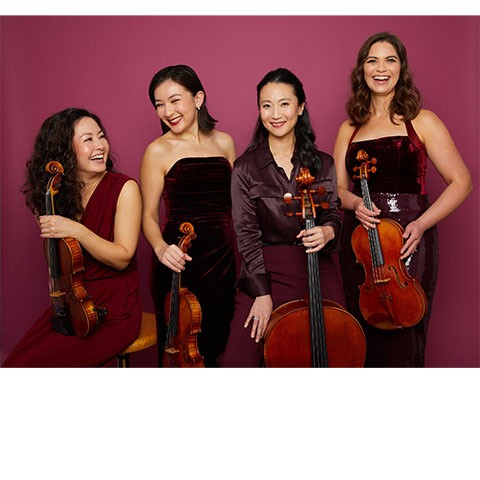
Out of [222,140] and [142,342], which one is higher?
[222,140]

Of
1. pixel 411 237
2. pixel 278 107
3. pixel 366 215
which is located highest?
pixel 278 107

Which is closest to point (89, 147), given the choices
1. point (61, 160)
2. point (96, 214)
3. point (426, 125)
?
point (61, 160)

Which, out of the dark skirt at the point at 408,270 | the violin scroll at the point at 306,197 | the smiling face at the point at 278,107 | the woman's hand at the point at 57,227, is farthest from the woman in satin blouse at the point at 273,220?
the woman's hand at the point at 57,227

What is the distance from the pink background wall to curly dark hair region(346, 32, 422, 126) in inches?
26.2

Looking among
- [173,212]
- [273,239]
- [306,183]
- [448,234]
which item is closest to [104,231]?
[173,212]

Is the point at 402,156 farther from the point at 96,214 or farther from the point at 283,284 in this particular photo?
the point at 96,214

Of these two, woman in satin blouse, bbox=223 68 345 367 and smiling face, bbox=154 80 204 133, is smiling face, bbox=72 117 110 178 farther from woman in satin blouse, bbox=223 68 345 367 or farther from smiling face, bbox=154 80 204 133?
woman in satin blouse, bbox=223 68 345 367

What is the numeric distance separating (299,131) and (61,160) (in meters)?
0.92

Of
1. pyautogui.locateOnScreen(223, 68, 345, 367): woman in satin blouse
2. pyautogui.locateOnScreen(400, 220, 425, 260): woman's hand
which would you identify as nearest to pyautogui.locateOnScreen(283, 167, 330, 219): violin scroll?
pyautogui.locateOnScreen(223, 68, 345, 367): woman in satin blouse

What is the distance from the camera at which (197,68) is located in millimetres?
3350

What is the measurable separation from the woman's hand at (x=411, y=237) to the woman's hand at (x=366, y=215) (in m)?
0.14

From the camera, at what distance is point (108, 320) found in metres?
2.41

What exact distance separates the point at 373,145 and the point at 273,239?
24.7 inches

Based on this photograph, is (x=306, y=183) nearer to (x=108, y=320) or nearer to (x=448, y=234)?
(x=108, y=320)
